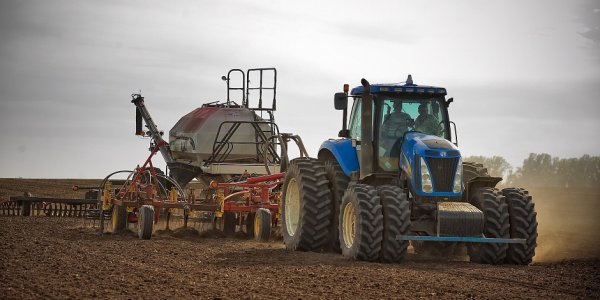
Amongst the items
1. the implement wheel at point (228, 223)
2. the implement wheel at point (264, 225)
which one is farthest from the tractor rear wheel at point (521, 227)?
the implement wheel at point (228, 223)

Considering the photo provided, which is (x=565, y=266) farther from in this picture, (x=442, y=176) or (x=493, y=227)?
(x=442, y=176)

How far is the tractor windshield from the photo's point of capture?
1352 cm

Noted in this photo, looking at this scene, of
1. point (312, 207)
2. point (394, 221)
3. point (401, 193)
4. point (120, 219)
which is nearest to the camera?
point (394, 221)

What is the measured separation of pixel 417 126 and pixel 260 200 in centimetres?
518

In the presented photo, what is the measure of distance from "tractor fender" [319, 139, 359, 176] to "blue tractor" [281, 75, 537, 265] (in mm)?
14

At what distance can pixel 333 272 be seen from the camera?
37.0 ft

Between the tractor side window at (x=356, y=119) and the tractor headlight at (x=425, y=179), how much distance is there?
4.78 feet

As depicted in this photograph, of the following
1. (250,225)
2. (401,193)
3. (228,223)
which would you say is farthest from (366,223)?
(228,223)

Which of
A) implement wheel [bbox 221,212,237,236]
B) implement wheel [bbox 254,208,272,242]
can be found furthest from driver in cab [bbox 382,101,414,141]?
implement wheel [bbox 221,212,237,236]

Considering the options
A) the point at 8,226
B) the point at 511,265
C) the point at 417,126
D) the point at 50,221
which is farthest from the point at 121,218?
the point at 511,265

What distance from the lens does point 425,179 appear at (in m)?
12.8

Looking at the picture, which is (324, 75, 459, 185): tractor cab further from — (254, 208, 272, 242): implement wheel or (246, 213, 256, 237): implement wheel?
(246, 213, 256, 237): implement wheel

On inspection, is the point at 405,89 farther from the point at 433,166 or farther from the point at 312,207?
the point at 312,207

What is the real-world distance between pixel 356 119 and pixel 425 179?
5.87ft
